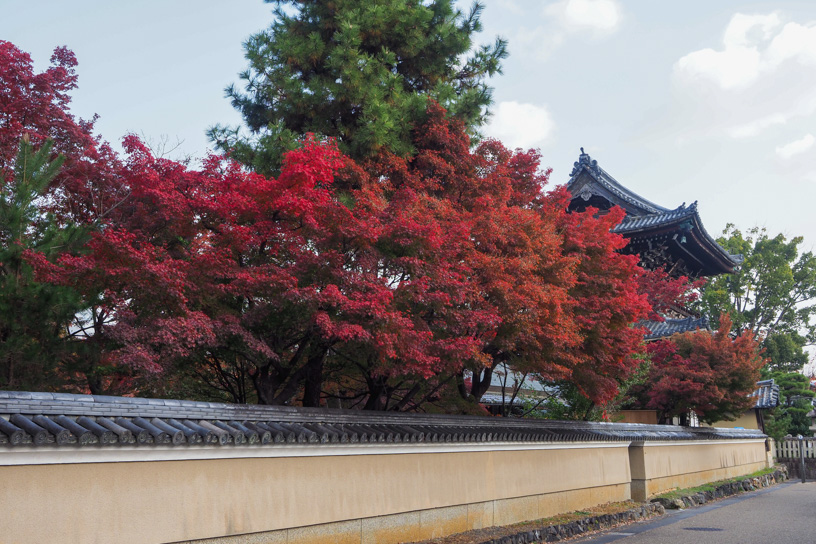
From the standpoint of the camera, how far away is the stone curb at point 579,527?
11.7 metres

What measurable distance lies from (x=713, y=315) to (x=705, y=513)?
33165 mm

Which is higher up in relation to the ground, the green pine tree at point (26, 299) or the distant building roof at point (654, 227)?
the distant building roof at point (654, 227)

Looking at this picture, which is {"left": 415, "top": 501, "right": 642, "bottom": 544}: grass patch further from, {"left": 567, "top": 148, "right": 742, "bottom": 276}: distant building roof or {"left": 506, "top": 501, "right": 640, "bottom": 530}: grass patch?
{"left": 567, "top": 148, "right": 742, "bottom": 276}: distant building roof

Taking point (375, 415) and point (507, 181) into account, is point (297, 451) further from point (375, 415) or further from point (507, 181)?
point (507, 181)

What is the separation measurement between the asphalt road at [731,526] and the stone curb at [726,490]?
275 mm

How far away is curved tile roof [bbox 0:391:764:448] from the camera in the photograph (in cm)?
632

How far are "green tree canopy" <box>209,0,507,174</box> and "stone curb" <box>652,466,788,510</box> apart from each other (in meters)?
10.8

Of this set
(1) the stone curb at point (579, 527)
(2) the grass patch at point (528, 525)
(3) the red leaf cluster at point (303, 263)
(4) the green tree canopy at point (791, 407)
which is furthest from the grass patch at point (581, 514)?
(4) the green tree canopy at point (791, 407)

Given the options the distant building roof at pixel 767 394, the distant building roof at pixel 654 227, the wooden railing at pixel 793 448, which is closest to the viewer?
the distant building roof at pixel 654 227

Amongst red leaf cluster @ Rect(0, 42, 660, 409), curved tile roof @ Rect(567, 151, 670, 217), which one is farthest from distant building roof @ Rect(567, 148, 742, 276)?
red leaf cluster @ Rect(0, 42, 660, 409)

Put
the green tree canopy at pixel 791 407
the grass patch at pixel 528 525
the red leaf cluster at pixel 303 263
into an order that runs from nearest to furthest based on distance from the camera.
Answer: the red leaf cluster at pixel 303 263 → the grass patch at pixel 528 525 → the green tree canopy at pixel 791 407

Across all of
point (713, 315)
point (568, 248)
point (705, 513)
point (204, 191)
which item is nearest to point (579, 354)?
point (568, 248)

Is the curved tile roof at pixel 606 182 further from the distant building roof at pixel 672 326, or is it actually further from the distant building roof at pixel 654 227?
the distant building roof at pixel 672 326

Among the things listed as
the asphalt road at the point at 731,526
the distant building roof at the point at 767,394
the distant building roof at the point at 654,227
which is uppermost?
the distant building roof at the point at 654,227
